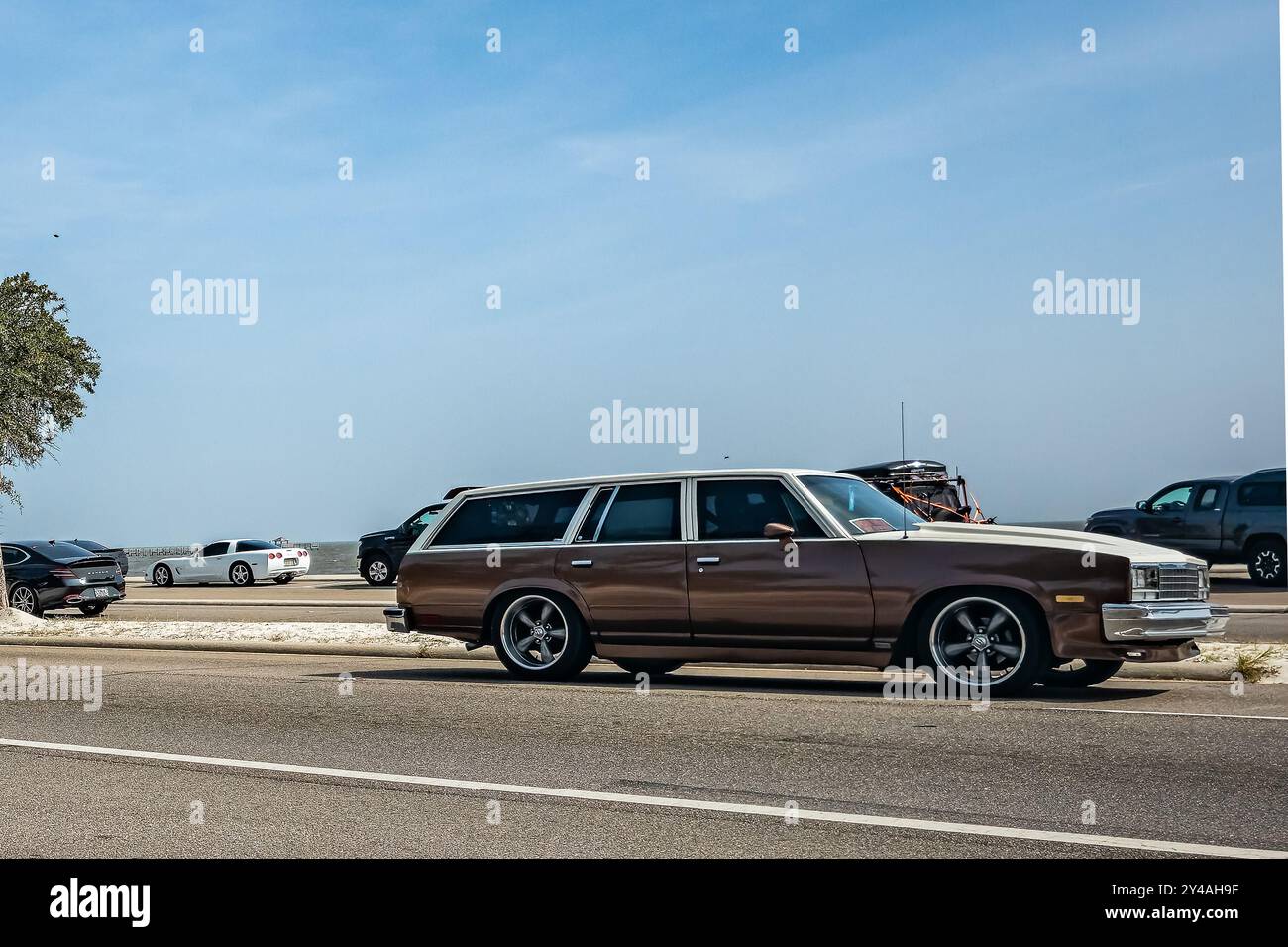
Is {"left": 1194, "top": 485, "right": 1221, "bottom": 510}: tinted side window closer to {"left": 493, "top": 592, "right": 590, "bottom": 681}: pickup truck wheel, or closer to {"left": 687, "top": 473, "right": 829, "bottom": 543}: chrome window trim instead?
{"left": 687, "top": 473, "right": 829, "bottom": 543}: chrome window trim

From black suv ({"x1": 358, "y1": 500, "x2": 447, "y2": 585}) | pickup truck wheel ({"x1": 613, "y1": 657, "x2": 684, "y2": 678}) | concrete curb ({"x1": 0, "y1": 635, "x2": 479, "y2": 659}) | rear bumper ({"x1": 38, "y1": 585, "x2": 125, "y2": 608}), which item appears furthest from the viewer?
black suv ({"x1": 358, "y1": 500, "x2": 447, "y2": 585})

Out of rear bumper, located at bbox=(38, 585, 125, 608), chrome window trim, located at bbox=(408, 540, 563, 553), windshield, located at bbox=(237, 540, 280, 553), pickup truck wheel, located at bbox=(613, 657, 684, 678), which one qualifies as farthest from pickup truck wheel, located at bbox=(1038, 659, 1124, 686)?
windshield, located at bbox=(237, 540, 280, 553)

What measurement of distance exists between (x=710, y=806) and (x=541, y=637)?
5.39 meters

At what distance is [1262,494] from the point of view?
23.2m

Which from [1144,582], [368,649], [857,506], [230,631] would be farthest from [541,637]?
[230,631]

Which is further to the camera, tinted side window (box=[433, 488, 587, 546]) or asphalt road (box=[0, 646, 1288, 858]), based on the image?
tinted side window (box=[433, 488, 587, 546])

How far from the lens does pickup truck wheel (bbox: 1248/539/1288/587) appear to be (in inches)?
911

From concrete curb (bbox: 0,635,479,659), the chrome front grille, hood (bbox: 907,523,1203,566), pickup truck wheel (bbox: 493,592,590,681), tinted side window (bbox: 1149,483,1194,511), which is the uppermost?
tinted side window (bbox: 1149,483,1194,511)

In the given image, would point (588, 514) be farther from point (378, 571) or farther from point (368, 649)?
point (378, 571)

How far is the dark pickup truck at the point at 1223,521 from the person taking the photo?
2316 centimetres

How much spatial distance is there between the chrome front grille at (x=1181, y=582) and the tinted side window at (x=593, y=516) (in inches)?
176

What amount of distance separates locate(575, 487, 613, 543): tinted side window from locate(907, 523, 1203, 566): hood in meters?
2.70
